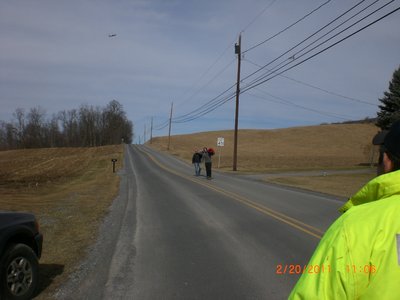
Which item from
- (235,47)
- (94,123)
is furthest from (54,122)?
(235,47)

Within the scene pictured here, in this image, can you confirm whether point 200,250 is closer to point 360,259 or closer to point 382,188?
point 382,188

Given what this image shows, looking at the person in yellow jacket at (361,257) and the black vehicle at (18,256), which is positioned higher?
the person in yellow jacket at (361,257)

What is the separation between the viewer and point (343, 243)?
1.85 m

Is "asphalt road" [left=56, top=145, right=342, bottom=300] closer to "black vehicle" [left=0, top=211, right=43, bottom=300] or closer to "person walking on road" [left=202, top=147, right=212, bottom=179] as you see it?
"black vehicle" [left=0, top=211, right=43, bottom=300]

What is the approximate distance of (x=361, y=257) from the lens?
70.8 inches

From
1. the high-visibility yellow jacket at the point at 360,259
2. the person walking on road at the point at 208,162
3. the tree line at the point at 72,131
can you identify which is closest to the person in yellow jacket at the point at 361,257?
the high-visibility yellow jacket at the point at 360,259

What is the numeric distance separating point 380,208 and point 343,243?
0.74 ft

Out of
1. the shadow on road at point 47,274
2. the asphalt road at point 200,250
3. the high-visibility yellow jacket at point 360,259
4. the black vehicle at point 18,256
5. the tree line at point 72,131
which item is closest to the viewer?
the high-visibility yellow jacket at point 360,259

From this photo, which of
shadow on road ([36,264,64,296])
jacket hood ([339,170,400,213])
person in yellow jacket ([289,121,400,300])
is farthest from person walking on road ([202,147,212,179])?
person in yellow jacket ([289,121,400,300])

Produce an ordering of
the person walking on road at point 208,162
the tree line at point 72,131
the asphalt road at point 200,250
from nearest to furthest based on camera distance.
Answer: the asphalt road at point 200,250
the person walking on road at point 208,162
the tree line at point 72,131

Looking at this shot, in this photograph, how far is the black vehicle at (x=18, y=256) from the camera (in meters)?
5.36

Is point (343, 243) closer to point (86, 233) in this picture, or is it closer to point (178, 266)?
point (178, 266)

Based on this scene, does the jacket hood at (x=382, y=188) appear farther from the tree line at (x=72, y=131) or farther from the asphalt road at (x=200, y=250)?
the tree line at (x=72, y=131)

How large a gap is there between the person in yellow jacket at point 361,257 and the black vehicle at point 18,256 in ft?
14.3
